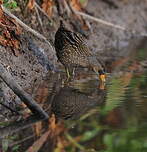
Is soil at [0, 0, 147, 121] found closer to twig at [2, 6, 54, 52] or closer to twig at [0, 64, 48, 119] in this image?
twig at [2, 6, 54, 52]

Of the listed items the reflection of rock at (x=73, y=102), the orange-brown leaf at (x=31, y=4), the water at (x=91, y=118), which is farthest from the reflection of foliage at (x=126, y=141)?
the orange-brown leaf at (x=31, y=4)

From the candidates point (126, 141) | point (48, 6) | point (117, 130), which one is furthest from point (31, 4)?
point (126, 141)

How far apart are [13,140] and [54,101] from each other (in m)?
1.53

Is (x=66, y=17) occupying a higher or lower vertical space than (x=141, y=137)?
higher

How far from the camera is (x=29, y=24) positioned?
919cm

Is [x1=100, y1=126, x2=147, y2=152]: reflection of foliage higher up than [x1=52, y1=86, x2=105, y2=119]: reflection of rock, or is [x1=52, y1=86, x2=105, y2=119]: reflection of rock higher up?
[x1=52, y1=86, x2=105, y2=119]: reflection of rock

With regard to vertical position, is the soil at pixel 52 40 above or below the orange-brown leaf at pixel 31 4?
below

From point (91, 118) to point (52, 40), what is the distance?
368 cm

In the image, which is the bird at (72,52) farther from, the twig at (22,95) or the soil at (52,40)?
the twig at (22,95)

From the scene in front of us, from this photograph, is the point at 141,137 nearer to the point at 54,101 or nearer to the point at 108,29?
the point at 54,101

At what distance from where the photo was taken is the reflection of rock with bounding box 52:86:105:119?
630 centimetres

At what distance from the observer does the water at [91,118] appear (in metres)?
5.24

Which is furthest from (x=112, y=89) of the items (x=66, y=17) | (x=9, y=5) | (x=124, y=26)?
(x=124, y=26)

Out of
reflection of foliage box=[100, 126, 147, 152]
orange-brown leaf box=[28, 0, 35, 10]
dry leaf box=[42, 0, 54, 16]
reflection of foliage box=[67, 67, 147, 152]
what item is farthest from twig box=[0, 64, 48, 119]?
dry leaf box=[42, 0, 54, 16]
